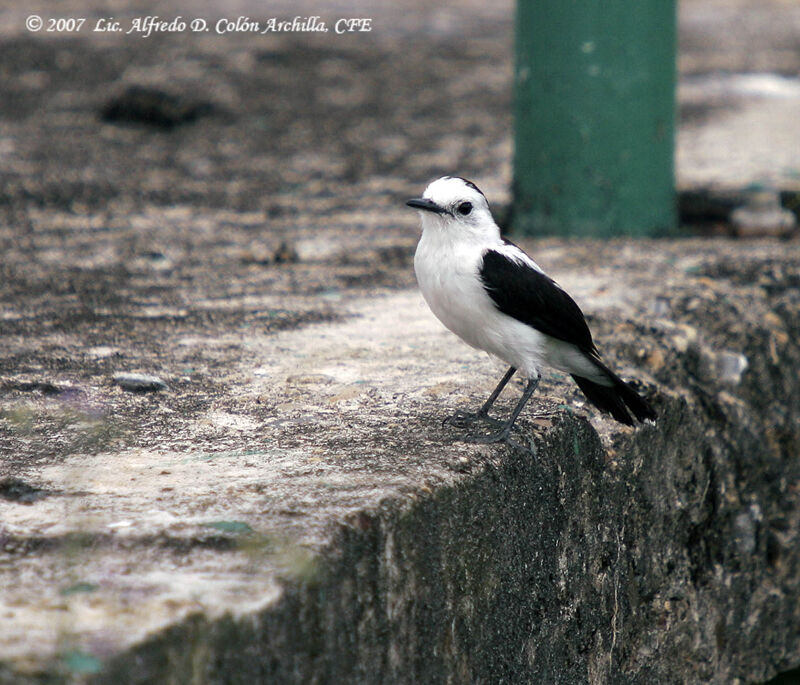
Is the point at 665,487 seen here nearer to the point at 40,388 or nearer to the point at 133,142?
the point at 40,388

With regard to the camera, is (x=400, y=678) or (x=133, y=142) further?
(x=133, y=142)

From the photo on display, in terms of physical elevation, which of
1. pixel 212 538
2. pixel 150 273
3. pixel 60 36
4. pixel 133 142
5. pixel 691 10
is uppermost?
pixel 691 10

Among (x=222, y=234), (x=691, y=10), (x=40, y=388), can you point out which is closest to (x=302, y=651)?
(x=40, y=388)

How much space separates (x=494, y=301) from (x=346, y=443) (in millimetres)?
463

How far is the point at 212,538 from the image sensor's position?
1.83 meters

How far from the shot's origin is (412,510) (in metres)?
1.99

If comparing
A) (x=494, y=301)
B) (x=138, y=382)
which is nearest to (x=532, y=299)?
(x=494, y=301)

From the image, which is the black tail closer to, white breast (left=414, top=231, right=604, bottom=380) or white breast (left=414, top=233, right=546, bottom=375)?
white breast (left=414, top=231, right=604, bottom=380)

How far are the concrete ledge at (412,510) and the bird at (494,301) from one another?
0.13 metres

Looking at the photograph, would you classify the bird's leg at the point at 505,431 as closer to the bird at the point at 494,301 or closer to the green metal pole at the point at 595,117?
the bird at the point at 494,301

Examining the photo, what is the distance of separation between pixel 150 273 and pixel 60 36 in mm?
4476

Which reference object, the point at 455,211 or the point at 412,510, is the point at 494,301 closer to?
the point at 455,211

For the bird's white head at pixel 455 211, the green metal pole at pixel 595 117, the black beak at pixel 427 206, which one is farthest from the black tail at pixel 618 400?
the green metal pole at pixel 595 117

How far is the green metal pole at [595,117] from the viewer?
14.1 ft
